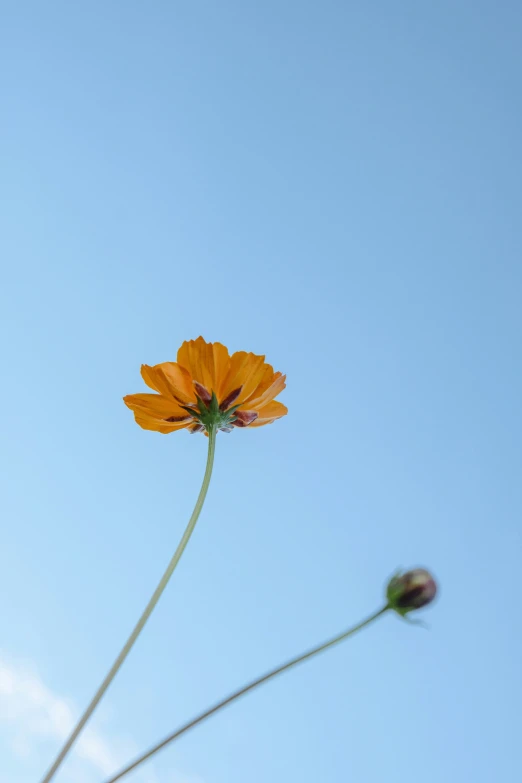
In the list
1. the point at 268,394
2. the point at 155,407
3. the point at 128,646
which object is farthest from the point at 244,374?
the point at 128,646

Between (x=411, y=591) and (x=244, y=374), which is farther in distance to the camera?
(x=244, y=374)

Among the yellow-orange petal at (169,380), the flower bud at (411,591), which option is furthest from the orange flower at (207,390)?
the flower bud at (411,591)

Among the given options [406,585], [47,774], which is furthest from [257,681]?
[406,585]

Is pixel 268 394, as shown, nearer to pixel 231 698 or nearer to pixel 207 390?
pixel 207 390

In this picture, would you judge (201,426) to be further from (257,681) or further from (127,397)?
(257,681)

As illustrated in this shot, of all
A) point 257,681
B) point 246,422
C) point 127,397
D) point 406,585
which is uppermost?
point 246,422

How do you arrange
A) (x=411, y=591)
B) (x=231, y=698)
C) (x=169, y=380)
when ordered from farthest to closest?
(x=169, y=380), (x=411, y=591), (x=231, y=698)

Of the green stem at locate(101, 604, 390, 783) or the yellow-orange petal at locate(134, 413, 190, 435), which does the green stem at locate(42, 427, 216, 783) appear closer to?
the green stem at locate(101, 604, 390, 783)
